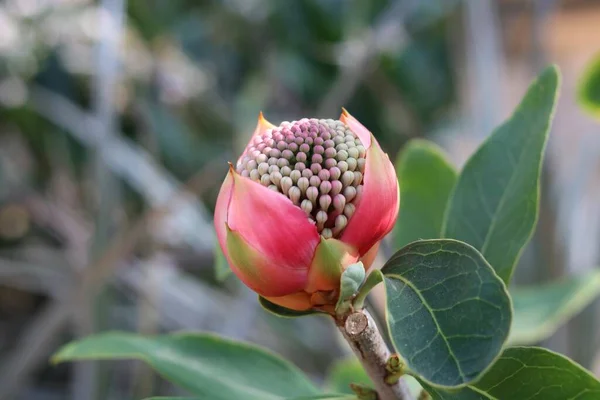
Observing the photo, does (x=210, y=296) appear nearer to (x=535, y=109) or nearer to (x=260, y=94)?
(x=260, y=94)

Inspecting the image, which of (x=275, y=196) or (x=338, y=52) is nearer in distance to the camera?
(x=275, y=196)

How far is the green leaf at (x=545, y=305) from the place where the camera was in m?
0.86

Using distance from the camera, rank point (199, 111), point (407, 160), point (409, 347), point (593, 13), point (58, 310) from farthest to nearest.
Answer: point (593, 13) → point (199, 111) → point (58, 310) → point (407, 160) → point (409, 347)

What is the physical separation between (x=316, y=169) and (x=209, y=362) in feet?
1.03

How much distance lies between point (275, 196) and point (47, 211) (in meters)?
1.88

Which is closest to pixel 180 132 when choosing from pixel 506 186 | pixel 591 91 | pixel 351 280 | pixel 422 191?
pixel 591 91

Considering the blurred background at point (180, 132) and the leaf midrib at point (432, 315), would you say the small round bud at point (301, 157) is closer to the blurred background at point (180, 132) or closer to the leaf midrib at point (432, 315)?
the leaf midrib at point (432, 315)

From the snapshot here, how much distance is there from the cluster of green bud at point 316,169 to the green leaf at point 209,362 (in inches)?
9.6

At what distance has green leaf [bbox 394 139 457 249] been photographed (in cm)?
66

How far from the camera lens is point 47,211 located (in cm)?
206

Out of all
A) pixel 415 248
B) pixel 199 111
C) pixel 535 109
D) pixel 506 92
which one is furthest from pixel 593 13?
pixel 415 248

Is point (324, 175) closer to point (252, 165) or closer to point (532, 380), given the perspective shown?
point (252, 165)

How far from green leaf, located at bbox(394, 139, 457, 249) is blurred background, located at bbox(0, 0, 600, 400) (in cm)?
90

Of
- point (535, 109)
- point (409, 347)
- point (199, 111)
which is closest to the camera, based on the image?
point (409, 347)
